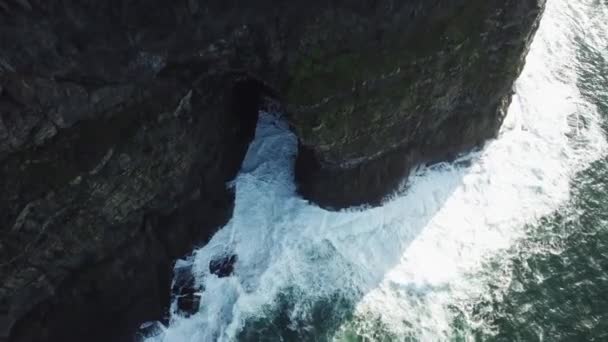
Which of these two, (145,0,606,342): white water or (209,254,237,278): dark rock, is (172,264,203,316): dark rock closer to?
(145,0,606,342): white water

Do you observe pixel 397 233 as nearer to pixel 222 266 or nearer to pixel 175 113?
pixel 222 266

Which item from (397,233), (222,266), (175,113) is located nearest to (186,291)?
(222,266)

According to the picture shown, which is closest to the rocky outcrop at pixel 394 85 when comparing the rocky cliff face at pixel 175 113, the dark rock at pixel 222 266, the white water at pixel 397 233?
the rocky cliff face at pixel 175 113

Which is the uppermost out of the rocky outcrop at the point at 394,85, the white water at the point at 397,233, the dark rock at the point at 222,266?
the rocky outcrop at the point at 394,85

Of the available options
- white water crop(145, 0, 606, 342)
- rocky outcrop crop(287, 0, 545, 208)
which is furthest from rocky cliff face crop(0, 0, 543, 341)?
white water crop(145, 0, 606, 342)

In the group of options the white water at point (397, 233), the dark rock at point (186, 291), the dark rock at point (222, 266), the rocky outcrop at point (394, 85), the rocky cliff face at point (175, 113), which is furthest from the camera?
the dark rock at point (222, 266)

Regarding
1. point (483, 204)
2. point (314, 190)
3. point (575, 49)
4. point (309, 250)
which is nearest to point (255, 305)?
point (309, 250)

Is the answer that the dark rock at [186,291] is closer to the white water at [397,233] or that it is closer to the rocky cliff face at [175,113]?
the white water at [397,233]
